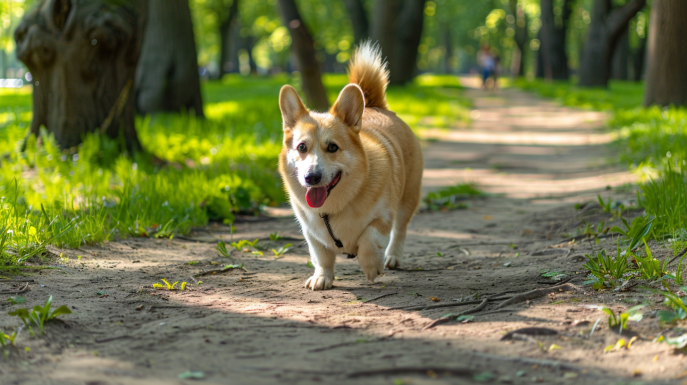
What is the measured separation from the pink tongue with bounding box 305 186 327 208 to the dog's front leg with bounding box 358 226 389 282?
359 millimetres

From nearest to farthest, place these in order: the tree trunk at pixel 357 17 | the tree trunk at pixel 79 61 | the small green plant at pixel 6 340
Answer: the small green plant at pixel 6 340 < the tree trunk at pixel 79 61 < the tree trunk at pixel 357 17

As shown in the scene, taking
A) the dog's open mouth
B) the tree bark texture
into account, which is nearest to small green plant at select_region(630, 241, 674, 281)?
the dog's open mouth

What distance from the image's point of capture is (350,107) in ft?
13.3

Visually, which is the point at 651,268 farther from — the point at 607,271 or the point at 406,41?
the point at 406,41

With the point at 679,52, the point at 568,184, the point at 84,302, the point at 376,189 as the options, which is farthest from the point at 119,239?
the point at 679,52

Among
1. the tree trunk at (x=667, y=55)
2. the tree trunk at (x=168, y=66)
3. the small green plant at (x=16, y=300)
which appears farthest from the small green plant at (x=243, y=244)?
the tree trunk at (x=667, y=55)

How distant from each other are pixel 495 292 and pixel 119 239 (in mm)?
2960

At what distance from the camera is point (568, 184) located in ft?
24.8

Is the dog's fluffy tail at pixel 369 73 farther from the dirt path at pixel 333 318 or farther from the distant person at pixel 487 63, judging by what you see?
the distant person at pixel 487 63

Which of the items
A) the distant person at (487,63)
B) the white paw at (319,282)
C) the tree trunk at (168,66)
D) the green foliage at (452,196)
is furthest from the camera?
the distant person at (487,63)

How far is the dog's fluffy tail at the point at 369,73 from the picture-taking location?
16.0 ft

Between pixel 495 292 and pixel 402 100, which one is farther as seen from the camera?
pixel 402 100

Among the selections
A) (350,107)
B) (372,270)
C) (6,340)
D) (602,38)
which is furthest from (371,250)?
(602,38)

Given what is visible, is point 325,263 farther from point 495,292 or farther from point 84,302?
point 84,302
